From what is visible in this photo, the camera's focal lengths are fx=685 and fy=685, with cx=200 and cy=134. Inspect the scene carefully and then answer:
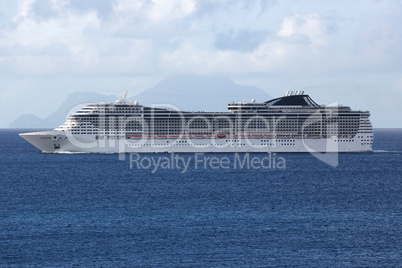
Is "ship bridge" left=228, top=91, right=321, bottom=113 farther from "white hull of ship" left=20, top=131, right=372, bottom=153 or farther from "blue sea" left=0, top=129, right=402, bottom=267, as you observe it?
"blue sea" left=0, top=129, right=402, bottom=267

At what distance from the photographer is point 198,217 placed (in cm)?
4384

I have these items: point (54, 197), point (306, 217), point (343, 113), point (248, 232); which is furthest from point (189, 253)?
point (343, 113)

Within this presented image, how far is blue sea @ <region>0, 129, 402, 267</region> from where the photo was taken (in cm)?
3428

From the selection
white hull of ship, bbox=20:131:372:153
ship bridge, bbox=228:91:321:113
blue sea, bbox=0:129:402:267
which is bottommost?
blue sea, bbox=0:129:402:267

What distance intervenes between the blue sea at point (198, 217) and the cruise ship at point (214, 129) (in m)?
16.3

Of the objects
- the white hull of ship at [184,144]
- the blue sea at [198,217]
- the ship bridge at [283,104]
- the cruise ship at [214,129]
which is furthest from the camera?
the ship bridge at [283,104]

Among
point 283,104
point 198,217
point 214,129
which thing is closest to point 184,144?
point 214,129

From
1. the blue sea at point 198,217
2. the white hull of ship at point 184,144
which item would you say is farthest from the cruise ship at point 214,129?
the blue sea at point 198,217

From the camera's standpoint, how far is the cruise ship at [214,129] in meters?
91.1

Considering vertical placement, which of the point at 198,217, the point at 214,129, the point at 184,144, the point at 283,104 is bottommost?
the point at 198,217

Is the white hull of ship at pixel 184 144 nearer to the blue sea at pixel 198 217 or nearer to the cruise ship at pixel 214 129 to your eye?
the cruise ship at pixel 214 129

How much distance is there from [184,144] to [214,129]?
5.28 meters

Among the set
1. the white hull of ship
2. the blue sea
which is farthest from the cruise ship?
the blue sea

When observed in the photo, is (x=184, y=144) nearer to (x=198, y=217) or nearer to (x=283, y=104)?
(x=283, y=104)
